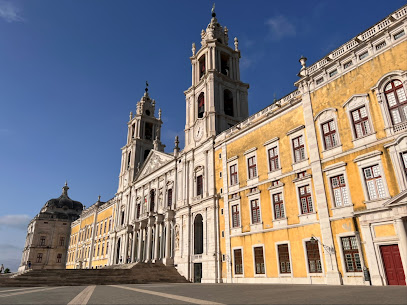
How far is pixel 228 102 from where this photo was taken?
1396 inches

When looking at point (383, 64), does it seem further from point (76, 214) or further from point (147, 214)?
point (76, 214)

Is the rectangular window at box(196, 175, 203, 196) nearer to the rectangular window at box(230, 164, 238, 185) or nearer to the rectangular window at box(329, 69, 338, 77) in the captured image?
the rectangular window at box(230, 164, 238, 185)

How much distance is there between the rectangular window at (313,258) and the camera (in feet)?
59.3

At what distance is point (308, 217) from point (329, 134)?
559 centimetres

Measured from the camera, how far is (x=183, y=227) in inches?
1248

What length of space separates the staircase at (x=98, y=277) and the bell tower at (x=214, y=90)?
13.7 meters

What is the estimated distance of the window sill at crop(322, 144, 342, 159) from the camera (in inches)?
713

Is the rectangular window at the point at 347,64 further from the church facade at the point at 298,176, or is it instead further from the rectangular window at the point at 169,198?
the rectangular window at the point at 169,198

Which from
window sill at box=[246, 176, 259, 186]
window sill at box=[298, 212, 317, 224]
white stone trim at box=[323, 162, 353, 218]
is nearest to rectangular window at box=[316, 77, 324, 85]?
white stone trim at box=[323, 162, 353, 218]

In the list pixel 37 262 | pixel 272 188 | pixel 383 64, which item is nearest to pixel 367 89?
pixel 383 64

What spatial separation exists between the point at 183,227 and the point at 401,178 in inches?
864

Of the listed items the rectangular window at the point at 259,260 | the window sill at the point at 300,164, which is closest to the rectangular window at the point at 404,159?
the window sill at the point at 300,164

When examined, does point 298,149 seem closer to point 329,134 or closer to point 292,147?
point 292,147

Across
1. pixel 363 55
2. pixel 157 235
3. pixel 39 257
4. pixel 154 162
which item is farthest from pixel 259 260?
pixel 39 257
